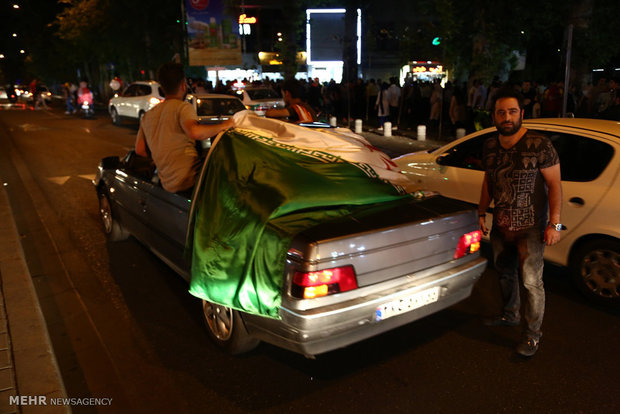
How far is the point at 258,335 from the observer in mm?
3312

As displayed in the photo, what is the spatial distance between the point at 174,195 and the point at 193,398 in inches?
64.2

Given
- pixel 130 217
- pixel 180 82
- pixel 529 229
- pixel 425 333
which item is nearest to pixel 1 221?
pixel 130 217

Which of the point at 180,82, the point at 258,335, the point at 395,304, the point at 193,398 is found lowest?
the point at 193,398

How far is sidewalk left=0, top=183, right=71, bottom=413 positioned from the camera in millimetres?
3131

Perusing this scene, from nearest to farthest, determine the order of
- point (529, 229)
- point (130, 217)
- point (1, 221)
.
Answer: point (529, 229) → point (130, 217) → point (1, 221)

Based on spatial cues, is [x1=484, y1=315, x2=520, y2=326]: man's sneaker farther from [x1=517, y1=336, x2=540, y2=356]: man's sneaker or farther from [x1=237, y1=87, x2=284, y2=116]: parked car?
[x1=237, y1=87, x2=284, y2=116]: parked car

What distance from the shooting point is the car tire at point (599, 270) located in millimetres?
4344

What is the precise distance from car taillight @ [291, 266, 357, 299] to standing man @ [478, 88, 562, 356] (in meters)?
1.31

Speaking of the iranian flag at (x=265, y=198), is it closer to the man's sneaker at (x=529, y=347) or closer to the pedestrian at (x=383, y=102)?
the man's sneaker at (x=529, y=347)

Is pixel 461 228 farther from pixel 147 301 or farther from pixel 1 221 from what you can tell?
pixel 1 221

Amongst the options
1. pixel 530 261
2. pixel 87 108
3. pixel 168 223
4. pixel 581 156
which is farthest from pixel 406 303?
pixel 87 108

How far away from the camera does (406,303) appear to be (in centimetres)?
329

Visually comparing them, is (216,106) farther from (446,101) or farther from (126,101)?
(446,101)

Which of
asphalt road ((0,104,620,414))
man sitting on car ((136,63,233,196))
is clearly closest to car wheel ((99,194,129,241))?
asphalt road ((0,104,620,414))
